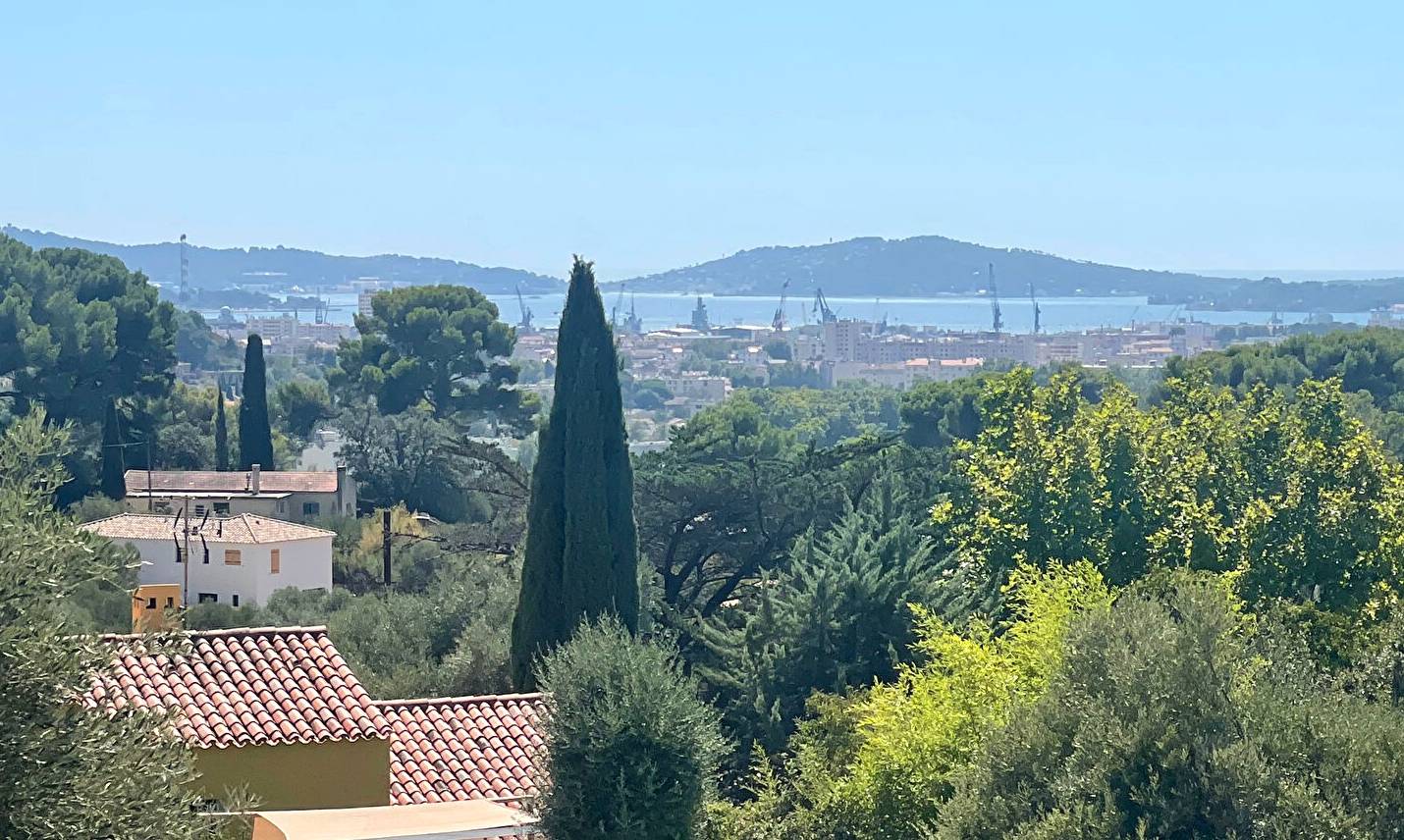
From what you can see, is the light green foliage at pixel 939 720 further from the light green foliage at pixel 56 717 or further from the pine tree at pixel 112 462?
the pine tree at pixel 112 462

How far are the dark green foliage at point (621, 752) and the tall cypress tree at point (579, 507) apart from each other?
6.88 m

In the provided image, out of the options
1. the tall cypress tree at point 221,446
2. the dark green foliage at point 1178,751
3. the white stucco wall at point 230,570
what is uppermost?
the dark green foliage at point 1178,751

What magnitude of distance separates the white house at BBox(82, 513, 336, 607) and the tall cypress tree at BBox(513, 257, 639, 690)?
1421cm

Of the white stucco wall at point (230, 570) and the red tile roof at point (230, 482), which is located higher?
the red tile roof at point (230, 482)

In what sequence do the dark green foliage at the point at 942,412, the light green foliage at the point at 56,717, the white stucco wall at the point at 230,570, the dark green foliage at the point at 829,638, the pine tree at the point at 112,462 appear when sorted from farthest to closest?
the dark green foliage at the point at 942,412
the pine tree at the point at 112,462
the white stucco wall at the point at 230,570
the dark green foliage at the point at 829,638
the light green foliage at the point at 56,717

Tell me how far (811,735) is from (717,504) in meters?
11.2

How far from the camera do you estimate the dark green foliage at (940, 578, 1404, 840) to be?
11.4 meters

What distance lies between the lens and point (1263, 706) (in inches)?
469

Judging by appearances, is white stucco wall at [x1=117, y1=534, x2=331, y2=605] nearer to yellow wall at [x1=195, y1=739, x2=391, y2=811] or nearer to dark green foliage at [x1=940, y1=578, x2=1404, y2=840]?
yellow wall at [x1=195, y1=739, x2=391, y2=811]

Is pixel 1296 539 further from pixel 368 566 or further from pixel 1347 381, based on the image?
pixel 1347 381

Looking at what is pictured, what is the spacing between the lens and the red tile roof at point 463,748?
1421 centimetres

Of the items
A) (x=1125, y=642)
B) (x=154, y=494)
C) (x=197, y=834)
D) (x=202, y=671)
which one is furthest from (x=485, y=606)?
(x=154, y=494)

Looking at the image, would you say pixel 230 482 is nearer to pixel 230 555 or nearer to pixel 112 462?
pixel 112 462

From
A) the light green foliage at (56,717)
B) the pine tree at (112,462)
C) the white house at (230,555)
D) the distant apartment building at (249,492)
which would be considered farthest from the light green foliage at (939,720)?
the pine tree at (112,462)
